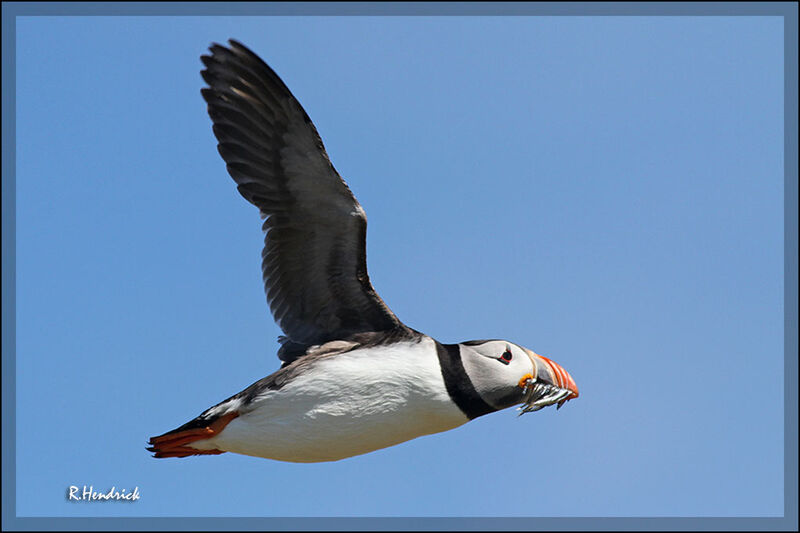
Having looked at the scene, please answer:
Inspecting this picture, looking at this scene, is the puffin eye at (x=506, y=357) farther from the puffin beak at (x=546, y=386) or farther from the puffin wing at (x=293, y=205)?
the puffin wing at (x=293, y=205)

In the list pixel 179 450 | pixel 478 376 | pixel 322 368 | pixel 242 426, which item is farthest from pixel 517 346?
pixel 179 450

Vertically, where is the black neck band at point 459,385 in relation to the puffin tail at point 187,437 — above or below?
above

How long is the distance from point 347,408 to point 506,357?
136 cm

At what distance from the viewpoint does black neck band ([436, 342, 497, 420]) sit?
7621mm

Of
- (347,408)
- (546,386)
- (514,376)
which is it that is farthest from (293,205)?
(546,386)

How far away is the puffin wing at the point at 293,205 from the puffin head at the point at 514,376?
0.65 m

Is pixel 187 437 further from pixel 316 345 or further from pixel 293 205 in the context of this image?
pixel 293 205

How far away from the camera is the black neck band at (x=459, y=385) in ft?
25.0

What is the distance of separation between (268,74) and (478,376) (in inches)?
110

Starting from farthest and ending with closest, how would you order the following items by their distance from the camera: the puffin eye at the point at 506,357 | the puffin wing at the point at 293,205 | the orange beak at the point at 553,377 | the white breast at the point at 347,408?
the orange beak at the point at 553,377, the puffin eye at the point at 506,357, the puffin wing at the point at 293,205, the white breast at the point at 347,408

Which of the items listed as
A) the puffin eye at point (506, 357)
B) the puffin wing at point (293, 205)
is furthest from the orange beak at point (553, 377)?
the puffin wing at point (293, 205)

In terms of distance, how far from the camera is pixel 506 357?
7.90 meters

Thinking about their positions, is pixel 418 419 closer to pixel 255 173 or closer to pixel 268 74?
pixel 255 173

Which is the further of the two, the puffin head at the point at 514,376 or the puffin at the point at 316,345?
the puffin head at the point at 514,376
